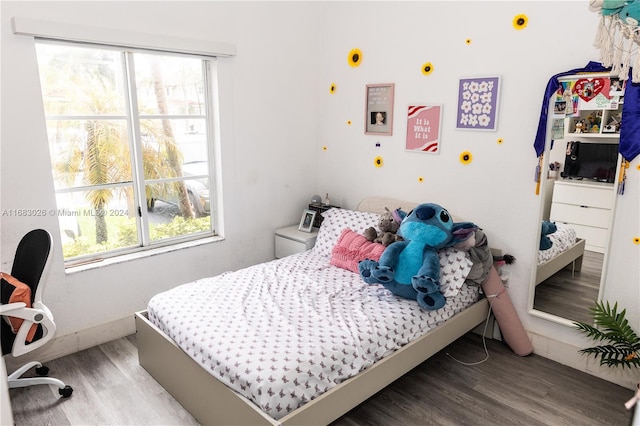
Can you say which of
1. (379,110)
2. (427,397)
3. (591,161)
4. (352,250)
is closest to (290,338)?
(427,397)

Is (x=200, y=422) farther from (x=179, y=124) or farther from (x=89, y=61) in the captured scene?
(x=89, y=61)

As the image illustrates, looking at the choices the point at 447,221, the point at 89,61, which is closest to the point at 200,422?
the point at 447,221

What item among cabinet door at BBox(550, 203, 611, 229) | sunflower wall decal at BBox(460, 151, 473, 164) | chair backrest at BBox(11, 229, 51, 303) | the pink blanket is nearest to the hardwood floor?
chair backrest at BBox(11, 229, 51, 303)

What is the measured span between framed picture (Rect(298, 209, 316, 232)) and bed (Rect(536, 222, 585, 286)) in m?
1.82

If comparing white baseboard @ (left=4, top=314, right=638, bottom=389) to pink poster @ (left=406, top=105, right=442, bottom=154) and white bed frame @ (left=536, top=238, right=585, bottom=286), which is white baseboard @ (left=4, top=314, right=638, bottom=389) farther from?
pink poster @ (left=406, top=105, right=442, bottom=154)

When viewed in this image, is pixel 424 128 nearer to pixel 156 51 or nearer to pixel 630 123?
pixel 630 123

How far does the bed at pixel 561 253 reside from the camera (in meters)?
2.63

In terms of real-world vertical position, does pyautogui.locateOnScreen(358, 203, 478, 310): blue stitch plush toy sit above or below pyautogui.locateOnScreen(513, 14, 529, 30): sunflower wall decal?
below

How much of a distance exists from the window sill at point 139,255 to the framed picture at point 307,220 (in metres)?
0.72

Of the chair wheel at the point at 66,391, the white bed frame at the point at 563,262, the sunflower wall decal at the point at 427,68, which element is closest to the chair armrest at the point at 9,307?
the chair wheel at the point at 66,391

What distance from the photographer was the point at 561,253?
2.69m

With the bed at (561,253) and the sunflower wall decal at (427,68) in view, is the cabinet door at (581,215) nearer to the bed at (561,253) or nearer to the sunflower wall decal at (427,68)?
the bed at (561,253)

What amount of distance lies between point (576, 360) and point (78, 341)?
3.21 metres

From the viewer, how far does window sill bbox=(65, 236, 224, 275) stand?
2.85m
